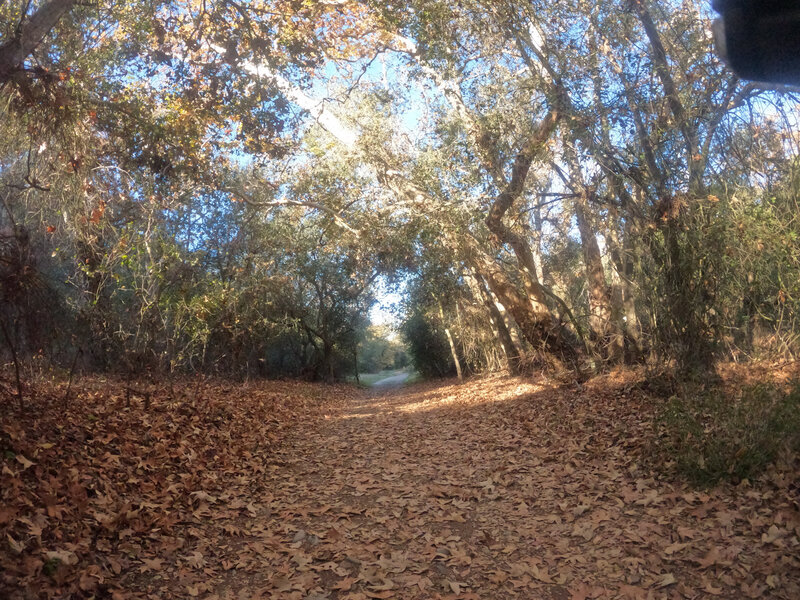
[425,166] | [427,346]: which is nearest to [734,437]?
[425,166]

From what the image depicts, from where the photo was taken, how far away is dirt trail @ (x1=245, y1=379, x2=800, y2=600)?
13.9 ft

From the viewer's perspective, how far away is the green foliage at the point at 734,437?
555 centimetres

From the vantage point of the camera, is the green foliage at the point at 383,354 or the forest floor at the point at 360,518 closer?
the forest floor at the point at 360,518

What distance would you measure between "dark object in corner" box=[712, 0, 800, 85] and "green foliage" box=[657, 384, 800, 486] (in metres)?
3.53

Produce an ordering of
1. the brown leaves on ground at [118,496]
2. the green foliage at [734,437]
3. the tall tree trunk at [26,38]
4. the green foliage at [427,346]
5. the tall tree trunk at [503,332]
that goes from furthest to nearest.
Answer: the green foliage at [427,346] → the tall tree trunk at [503,332] → the tall tree trunk at [26,38] → the green foliage at [734,437] → the brown leaves on ground at [118,496]

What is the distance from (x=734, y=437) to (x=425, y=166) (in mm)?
11343

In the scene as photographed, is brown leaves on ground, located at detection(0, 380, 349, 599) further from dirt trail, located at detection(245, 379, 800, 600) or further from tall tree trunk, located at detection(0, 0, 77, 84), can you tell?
tall tree trunk, located at detection(0, 0, 77, 84)

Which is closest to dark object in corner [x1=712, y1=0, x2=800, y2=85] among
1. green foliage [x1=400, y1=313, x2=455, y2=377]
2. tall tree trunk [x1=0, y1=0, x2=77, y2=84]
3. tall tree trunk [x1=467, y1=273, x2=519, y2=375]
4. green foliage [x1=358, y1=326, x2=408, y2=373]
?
tall tree trunk [x1=0, y1=0, x2=77, y2=84]

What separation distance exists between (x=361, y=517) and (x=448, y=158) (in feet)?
36.8

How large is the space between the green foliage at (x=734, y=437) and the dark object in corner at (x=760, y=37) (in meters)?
3.53

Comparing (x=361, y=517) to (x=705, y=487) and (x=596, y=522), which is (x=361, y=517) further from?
(x=705, y=487)

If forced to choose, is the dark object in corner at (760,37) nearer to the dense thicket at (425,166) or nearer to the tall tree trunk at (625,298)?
the dense thicket at (425,166)

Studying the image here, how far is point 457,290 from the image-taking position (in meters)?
22.9

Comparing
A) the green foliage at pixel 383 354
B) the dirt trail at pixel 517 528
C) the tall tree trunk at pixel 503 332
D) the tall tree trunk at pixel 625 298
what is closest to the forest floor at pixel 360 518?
the dirt trail at pixel 517 528
